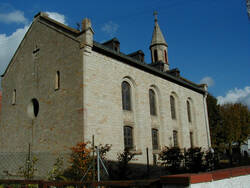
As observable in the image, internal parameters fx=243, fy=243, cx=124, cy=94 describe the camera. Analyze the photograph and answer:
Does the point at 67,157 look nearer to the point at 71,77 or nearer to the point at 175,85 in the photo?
the point at 71,77

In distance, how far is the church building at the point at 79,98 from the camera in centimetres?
1560

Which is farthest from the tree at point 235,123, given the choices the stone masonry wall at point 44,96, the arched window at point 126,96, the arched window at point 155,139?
the stone masonry wall at point 44,96

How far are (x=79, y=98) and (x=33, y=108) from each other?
6.43 meters

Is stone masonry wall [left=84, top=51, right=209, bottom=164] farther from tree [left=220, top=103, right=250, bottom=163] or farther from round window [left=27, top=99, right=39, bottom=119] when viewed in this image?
tree [left=220, top=103, right=250, bottom=163]

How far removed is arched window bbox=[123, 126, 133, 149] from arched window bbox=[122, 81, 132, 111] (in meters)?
1.59

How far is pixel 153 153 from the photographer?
20062 millimetres

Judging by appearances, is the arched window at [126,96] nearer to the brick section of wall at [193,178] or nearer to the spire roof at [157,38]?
the brick section of wall at [193,178]

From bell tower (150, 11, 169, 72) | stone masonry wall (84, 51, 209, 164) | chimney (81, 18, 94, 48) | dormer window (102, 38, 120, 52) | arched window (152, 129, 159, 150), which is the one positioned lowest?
arched window (152, 129, 159, 150)

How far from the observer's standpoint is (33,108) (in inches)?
773

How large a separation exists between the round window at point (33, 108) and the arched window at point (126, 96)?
271 inches

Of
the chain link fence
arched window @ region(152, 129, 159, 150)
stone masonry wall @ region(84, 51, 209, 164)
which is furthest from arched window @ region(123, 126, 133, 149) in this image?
the chain link fence

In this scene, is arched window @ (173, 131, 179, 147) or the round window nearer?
the round window

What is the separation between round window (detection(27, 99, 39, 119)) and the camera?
63.2 ft

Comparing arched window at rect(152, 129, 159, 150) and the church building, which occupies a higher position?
the church building
